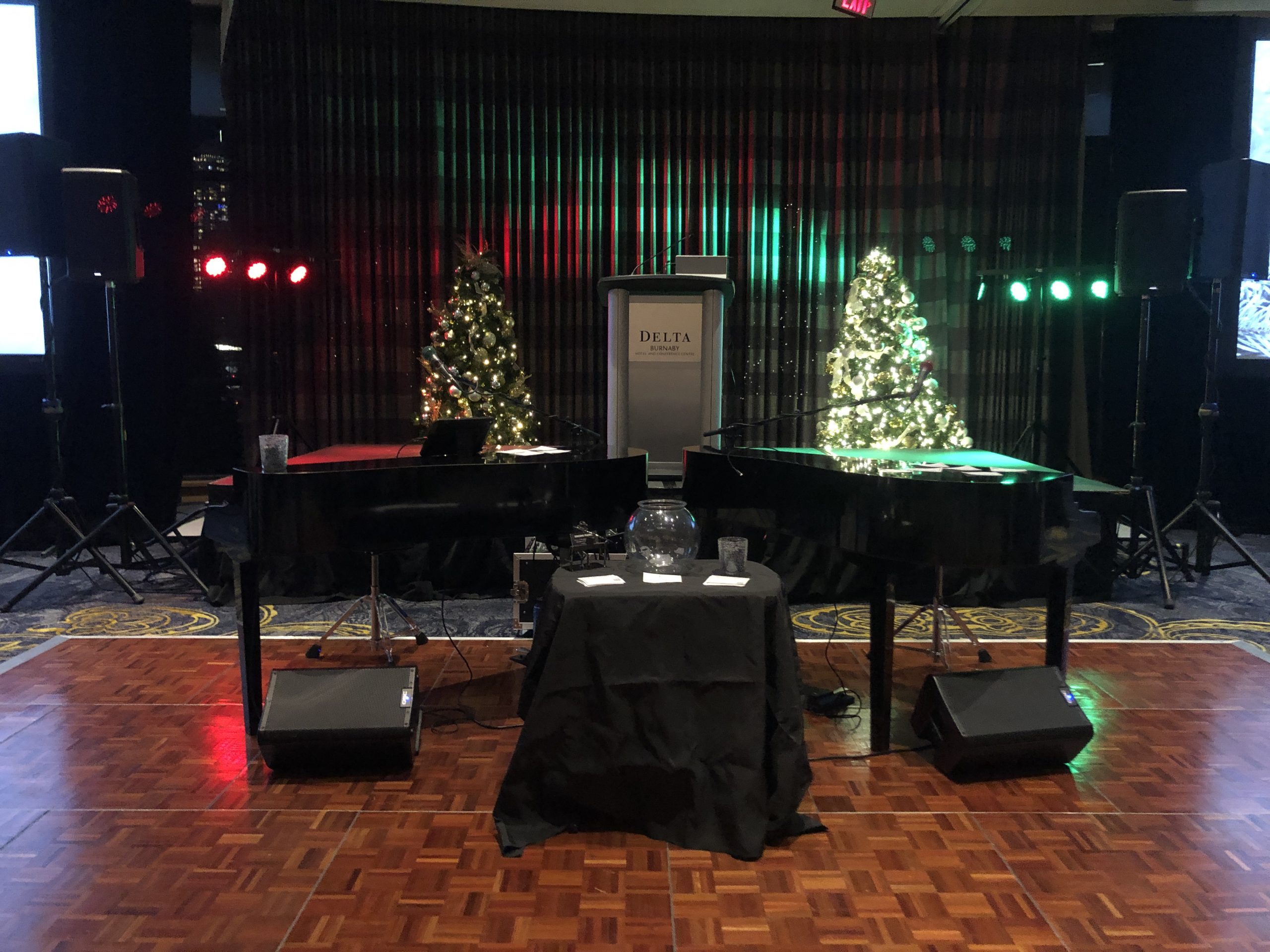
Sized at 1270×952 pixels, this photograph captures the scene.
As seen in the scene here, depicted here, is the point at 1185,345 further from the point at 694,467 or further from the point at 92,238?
the point at 92,238

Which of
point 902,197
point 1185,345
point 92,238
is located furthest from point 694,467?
point 1185,345

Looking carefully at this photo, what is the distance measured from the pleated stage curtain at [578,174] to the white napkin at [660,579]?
436cm

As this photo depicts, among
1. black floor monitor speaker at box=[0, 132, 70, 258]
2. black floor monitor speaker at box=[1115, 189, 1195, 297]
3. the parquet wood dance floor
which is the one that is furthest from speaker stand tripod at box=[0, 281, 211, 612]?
black floor monitor speaker at box=[1115, 189, 1195, 297]

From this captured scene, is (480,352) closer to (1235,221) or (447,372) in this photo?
(447,372)

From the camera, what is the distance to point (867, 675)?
12.6 feet

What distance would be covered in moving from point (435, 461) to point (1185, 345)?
223 inches

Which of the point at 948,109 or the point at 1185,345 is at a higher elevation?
the point at 948,109

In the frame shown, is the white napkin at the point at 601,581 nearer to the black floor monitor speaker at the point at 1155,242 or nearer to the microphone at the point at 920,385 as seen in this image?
the microphone at the point at 920,385

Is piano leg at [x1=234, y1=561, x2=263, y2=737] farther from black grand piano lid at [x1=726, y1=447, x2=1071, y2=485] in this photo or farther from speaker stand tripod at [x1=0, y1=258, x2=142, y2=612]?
speaker stand tripod at [x1=0, y1=258, x2=142, y2=612]

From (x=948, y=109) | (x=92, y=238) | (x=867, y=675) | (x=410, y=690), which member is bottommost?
(x=867, y=675)

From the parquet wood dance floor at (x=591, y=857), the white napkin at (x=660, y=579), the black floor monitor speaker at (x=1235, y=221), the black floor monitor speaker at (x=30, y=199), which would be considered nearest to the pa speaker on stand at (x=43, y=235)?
the black floor monitor speaker at (x=30, y=199)

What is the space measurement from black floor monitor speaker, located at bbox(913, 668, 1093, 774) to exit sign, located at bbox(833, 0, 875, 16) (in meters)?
4.03

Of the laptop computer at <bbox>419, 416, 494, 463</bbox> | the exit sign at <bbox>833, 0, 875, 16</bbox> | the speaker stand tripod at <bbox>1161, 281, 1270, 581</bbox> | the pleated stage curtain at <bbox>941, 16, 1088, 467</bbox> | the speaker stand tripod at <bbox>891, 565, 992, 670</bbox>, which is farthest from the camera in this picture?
the pleated stage curtain at <bbox>941, 16, 1088, 467</bbox>

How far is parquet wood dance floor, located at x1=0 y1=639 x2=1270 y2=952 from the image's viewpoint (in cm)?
204
